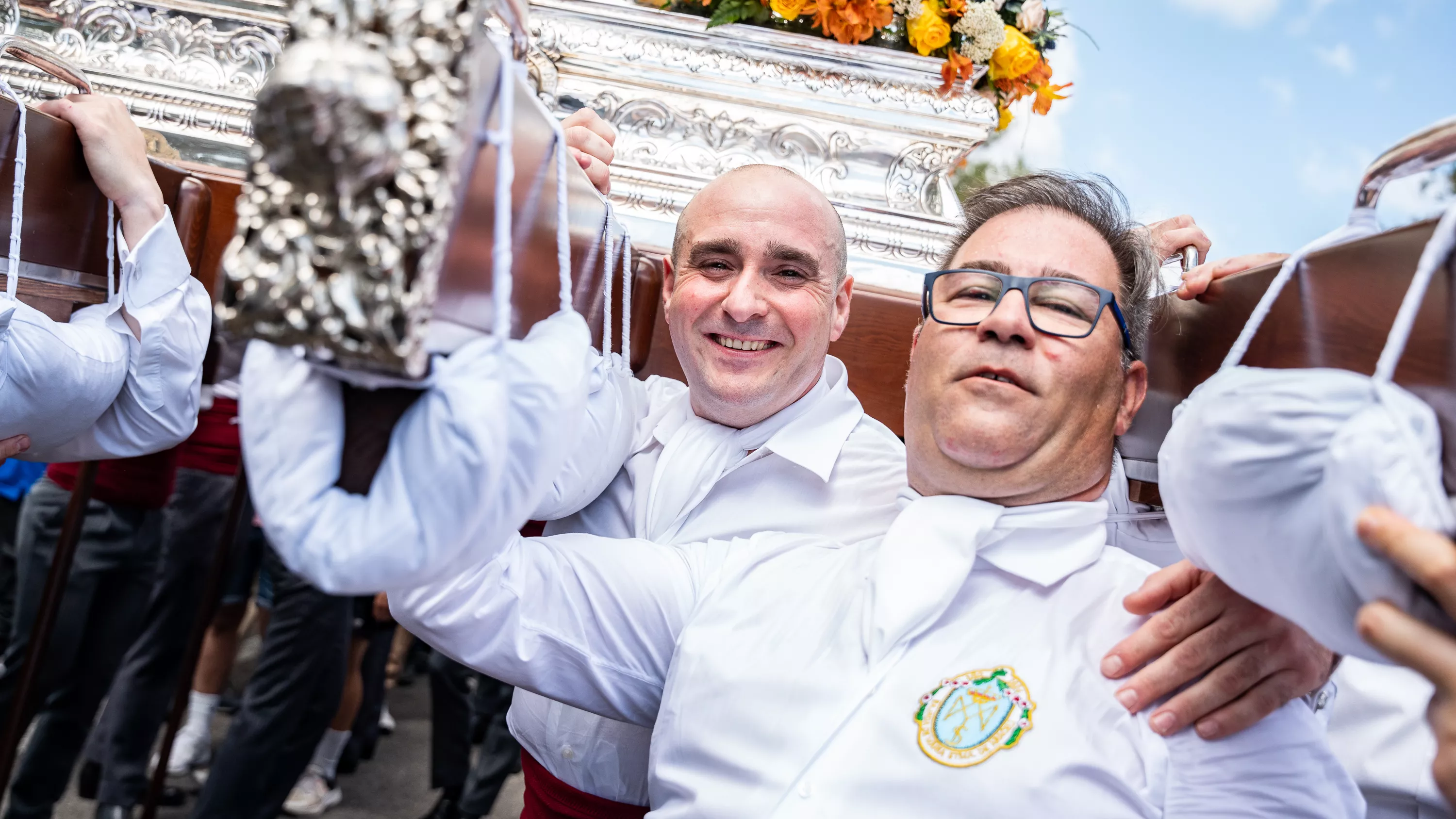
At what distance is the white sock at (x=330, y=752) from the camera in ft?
10.4

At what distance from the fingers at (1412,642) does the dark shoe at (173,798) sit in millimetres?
3270

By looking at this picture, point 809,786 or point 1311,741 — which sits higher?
point 1311,741

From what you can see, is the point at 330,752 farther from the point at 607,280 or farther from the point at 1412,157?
the point at 1412,157

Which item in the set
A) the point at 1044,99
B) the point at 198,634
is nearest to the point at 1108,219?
the point at 1044,99

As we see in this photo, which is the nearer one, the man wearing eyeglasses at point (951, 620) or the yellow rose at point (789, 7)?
the man wearing eyeglasses at point (951, 620)

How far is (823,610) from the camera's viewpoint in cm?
126

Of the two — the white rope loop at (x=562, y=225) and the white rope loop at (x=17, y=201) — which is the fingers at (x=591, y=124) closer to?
the white rope loop at (x=562, y=225)

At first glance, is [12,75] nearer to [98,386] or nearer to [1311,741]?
[98,386]

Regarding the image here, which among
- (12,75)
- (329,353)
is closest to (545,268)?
(329,353)

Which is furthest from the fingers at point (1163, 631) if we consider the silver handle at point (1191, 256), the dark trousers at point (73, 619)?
the dark trousers at point (73, 619)

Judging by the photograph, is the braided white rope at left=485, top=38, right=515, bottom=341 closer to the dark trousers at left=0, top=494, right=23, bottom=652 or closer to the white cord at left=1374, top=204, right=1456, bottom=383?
the white cord at left=1374, top=204, right=1456, bottom=383

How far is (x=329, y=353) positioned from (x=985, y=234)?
1.01 metres

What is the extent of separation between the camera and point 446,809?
2990 millimetres

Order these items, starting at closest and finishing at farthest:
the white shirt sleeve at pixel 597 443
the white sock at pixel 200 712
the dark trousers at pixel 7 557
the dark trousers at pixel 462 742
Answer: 1. the white shirt sleeve at pixel 597 443
2. the dark trousers at pixel 462 742
3. the dark trousers at pixel 7 557
4. the white sock at pixel 200 712
